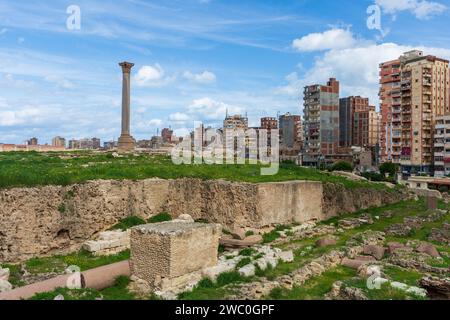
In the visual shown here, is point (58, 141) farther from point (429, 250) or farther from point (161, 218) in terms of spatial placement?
point (429, 250)

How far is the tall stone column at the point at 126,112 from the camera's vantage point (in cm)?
3083

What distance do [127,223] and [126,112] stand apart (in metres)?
16.8

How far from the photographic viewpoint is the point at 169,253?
10.8m

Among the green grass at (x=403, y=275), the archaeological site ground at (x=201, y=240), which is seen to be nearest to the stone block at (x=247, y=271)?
the archaeological site ground at (x=201, y=240)

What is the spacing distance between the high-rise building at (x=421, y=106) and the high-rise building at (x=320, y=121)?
16.5 metres

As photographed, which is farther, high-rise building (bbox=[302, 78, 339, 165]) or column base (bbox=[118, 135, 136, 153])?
high-rise building (bbox=[302, 78, 339, 165])

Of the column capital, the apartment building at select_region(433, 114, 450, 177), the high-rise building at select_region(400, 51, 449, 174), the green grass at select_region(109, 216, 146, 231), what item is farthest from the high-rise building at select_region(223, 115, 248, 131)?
the green grass at select_region(109, 216, 146, 231)

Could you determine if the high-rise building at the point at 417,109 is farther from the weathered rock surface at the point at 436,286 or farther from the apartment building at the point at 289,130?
the weathered rock surface at the point at 436,286

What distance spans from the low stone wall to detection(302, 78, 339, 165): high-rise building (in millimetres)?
46593

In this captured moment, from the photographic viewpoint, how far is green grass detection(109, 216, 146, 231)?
1609cm

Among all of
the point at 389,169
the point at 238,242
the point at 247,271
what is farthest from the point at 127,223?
the point at 389,169

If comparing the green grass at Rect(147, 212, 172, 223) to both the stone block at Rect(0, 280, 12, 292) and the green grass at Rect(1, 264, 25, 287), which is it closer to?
the green grass at Rect(1, 264, 25, 287)
